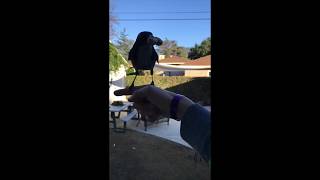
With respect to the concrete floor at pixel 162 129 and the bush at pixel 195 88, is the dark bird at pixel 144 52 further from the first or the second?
the concrete floor at pixel 162 129

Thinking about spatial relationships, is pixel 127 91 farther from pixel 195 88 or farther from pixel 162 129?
pixel 162 129

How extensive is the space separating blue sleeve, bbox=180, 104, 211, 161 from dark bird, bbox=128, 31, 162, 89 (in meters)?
0.21

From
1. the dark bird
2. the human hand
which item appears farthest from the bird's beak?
the human hand

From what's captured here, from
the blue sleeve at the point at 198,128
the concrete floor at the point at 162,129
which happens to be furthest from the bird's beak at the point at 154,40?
the concrete floor at the point at 162,129

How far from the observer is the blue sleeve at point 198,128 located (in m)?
0.94

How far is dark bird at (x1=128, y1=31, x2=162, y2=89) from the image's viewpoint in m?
0.98

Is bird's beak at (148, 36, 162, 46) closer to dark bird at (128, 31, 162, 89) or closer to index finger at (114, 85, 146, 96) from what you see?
dark bird at (128, 31, 162, 89)

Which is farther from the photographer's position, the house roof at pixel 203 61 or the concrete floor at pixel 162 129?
the concrete floor at pixel 162 129

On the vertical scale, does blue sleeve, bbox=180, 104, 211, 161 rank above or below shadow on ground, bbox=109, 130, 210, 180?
above

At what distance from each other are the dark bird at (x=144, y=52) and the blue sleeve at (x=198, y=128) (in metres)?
0.21
